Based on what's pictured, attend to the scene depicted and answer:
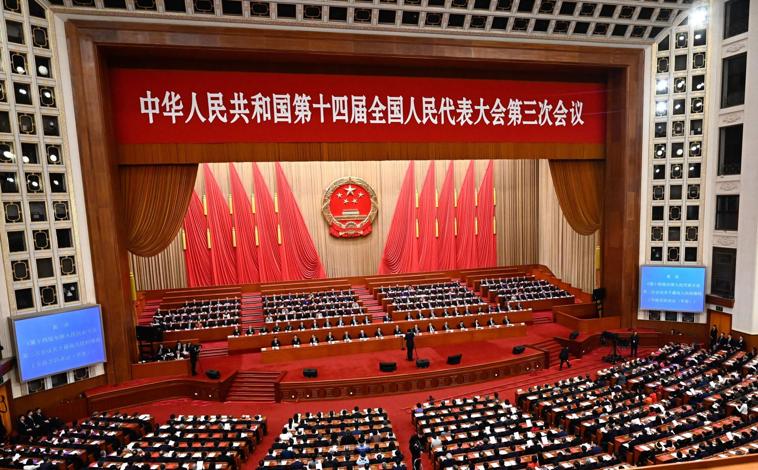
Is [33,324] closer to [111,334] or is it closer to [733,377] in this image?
[111,334]

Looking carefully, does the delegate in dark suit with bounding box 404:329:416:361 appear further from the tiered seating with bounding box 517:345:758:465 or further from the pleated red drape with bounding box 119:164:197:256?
the pleated red drape with bounding box 119:164:197:256

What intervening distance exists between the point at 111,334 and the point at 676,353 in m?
13.7

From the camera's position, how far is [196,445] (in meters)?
7.47

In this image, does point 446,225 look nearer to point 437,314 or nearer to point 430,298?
point 430,298

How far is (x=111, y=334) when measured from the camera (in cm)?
1080

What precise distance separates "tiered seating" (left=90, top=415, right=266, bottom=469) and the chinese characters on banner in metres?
6.61

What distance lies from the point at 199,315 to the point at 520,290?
36.5ft

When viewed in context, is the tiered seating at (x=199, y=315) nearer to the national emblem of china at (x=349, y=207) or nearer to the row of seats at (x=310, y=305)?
the row of seats at (x=310, y=305)

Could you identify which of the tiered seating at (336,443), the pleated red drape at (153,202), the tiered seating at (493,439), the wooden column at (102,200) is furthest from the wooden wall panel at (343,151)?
the tiered seating at (493,439)

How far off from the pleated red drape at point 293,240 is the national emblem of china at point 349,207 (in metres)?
1.10

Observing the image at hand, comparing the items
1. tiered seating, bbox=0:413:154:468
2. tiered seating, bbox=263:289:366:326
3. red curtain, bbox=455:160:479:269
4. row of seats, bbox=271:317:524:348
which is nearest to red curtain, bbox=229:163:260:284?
tiered seating, bbox=263:289:366:326

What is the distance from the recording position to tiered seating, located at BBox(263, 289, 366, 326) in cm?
1405

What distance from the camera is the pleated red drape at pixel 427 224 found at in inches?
779

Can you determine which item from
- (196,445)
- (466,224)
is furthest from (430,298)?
(196,445)
